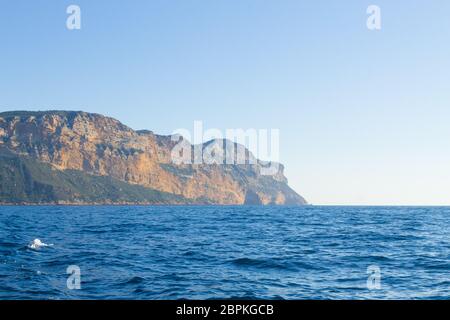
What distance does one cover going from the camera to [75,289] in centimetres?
1677

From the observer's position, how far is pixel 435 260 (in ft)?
83.9

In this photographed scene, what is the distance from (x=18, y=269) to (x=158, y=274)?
737cm
